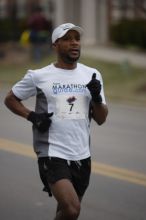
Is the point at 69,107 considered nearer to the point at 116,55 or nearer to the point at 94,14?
the point at 116,55

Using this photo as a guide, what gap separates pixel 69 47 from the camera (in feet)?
18.9

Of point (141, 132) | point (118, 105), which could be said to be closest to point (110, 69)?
point (118, 105)

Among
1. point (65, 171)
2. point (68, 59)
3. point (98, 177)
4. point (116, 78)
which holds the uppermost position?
point (68, 59)

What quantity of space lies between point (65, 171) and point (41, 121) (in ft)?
1.35

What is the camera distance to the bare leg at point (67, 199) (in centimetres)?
553

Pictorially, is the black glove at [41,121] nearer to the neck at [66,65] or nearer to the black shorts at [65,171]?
the black shorts at [65,171]

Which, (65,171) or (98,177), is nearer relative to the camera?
(65,171)

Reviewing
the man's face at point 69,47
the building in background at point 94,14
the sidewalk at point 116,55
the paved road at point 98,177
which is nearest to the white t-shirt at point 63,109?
the man's face at point 69,47

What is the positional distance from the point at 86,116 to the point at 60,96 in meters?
0.25

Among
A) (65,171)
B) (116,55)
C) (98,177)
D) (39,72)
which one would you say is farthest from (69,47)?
(116,55)

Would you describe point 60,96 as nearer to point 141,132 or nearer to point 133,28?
point 141,132

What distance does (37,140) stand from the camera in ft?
19.1

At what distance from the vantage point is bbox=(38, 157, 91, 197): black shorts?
571cm

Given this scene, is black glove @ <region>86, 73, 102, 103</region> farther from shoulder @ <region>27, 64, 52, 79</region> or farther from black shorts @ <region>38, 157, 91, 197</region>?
black shorts @ <region>38, 157, 91, 197</region>
